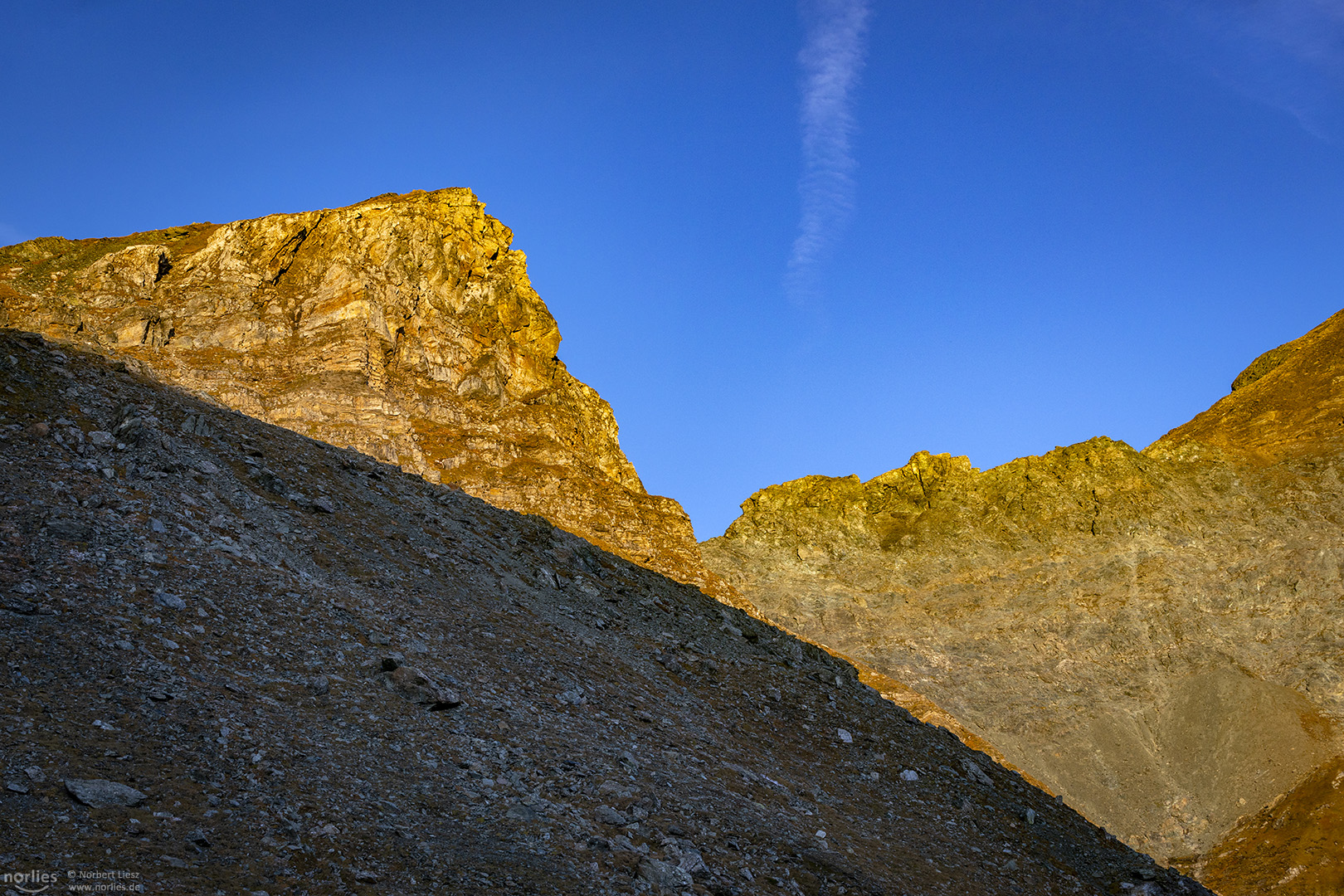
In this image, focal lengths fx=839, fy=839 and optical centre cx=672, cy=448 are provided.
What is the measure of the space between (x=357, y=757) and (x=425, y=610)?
7.96 metres

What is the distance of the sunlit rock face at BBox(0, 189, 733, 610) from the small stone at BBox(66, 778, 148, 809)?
222ft

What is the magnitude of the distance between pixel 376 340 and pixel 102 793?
278 ft

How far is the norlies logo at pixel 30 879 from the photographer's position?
370 inches

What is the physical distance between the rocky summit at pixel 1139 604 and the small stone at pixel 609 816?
7485 cm

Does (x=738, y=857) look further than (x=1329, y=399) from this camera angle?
No

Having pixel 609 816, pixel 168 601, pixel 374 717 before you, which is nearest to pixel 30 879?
pixel 374 717

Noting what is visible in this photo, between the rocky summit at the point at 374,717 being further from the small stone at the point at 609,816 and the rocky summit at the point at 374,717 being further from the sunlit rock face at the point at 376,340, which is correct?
the sunlit rock face at the point at 376,340

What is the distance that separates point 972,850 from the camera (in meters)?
23.1

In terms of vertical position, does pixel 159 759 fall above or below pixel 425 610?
below

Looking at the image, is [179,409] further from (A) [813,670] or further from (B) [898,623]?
(B) [898,623]

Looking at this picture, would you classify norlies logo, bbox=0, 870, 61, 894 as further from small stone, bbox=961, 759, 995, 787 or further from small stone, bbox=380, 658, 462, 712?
small stone, bbox=961, 759, 995, 787

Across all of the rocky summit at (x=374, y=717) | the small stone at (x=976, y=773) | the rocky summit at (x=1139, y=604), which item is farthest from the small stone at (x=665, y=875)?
the rocky summit at (x=1139, y=604)

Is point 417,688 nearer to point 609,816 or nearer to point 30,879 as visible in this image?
point 609,816

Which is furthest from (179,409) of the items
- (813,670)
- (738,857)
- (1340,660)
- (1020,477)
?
(1020,477)
